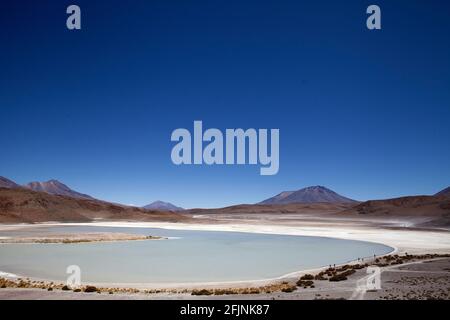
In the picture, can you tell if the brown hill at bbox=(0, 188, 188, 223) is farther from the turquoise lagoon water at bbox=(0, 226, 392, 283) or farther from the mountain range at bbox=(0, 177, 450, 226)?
the turquoise lagoon water at bbox=(0, 226, 392, 283)

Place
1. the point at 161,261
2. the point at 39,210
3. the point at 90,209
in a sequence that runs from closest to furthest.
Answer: the point at 161,261 → the point at 39,210 → the point at 90,209

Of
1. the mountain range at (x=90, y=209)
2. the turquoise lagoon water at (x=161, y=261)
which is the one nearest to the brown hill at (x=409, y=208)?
the mountain range at (x=90, y=209)

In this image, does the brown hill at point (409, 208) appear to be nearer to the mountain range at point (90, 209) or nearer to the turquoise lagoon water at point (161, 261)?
the mountain range at point (90, 209)

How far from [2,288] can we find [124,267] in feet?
25.0

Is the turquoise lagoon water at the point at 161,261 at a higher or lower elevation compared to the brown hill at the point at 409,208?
lower

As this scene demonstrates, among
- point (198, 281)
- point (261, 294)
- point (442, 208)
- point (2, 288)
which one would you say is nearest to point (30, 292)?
point (2, 288)

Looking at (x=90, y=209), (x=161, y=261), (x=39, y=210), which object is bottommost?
(x=161, y=261)

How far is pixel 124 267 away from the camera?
23516mm

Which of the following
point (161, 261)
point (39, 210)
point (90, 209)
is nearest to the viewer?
point (161, 261)

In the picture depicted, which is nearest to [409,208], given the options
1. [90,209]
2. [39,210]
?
[90,209]

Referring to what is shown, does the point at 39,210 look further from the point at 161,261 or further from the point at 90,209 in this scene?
the point at 161,261
